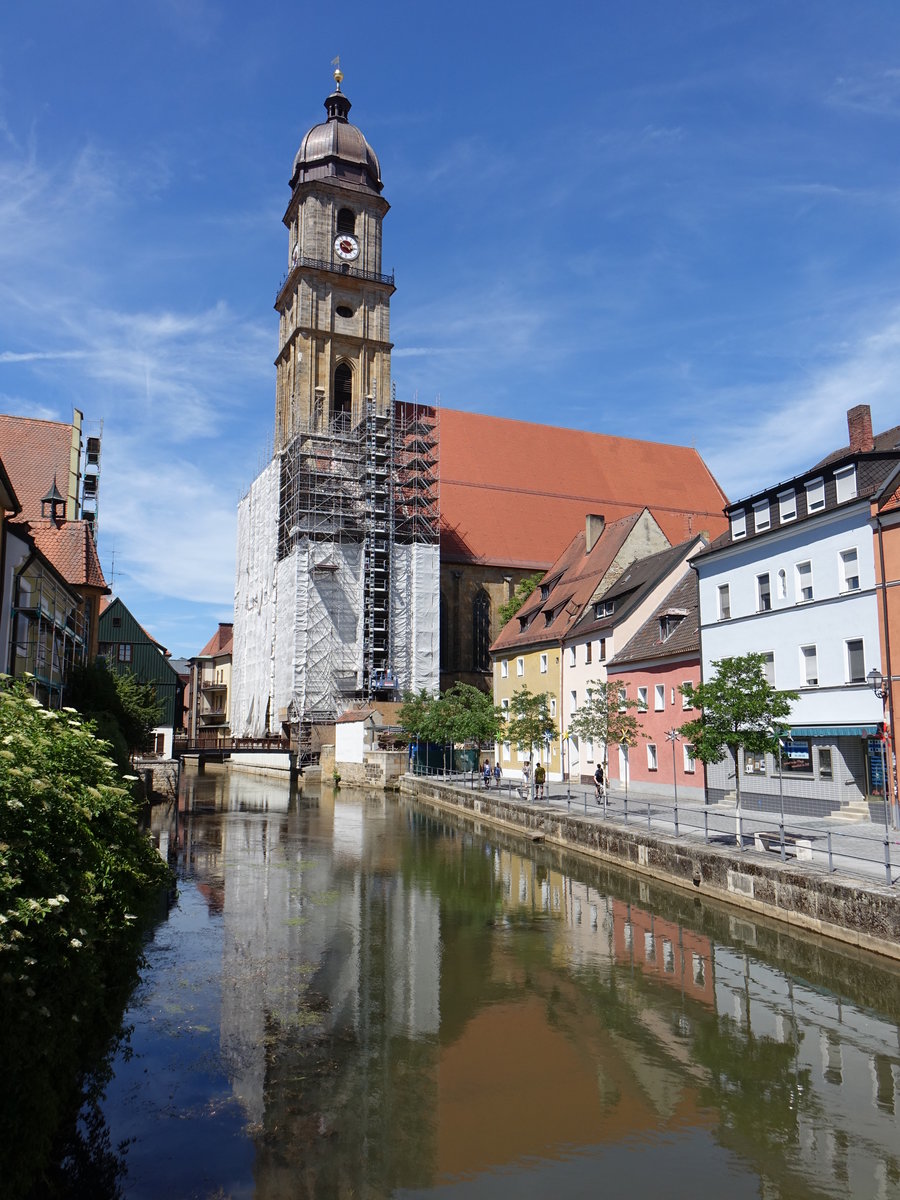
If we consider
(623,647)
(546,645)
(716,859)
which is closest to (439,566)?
(546,645)

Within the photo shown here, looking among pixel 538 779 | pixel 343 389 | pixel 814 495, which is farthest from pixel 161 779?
pixel 343 389

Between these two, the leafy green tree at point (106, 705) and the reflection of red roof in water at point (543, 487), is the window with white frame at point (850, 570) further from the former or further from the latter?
the reflection of red roof in water at point (543, 487)

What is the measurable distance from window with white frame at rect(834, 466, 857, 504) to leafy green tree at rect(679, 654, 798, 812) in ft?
17.8

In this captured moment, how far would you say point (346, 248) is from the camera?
6675 cm

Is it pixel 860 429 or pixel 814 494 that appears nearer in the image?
pixel 814 494

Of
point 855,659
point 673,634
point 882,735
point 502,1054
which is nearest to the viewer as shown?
point 502,1054

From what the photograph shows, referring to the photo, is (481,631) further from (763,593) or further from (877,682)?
(877,682)

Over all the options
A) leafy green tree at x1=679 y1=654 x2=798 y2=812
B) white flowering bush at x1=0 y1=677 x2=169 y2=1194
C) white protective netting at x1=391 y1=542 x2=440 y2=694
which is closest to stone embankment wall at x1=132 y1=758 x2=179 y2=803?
white protective netting at x1=391 y1=542 x2=440 y2=694

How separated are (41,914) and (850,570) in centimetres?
2051

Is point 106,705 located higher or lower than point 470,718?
higher

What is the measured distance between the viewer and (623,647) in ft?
110

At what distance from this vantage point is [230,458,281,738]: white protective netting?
62781 mm

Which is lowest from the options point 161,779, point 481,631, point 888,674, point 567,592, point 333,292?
point 161,779

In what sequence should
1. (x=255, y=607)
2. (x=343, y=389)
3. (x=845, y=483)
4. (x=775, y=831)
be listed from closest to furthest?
(x=775, y=831), (x=845, y=483), (x=343, y=389), (x=255, y=607)
